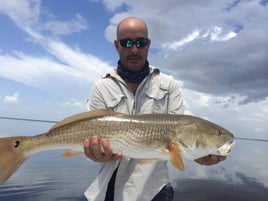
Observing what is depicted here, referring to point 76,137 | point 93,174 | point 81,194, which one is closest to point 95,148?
point 76,137

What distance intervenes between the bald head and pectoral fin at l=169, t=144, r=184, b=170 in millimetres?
1975

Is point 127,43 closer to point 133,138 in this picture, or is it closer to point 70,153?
point 133,138

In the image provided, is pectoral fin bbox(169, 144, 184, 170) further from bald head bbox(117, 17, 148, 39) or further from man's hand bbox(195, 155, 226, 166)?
bald head bbox(117, 17, 148, 39)

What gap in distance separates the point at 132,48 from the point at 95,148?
175 centimetres

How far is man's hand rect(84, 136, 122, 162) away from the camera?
5.03 m

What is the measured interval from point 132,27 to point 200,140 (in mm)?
2139

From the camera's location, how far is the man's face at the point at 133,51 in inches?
226

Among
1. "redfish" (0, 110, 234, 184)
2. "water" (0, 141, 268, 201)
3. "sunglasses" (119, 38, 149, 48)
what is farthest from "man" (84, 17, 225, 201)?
"water" (0, 141, 268, 201)

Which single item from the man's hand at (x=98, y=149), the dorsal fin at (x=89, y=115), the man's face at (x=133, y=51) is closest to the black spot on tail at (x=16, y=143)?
the dorsal fin at (x=89, y=115)

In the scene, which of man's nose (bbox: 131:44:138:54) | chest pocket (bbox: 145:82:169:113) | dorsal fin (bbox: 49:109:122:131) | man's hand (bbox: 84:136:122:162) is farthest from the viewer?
chest pocket (bbox: 145:82:169:113)

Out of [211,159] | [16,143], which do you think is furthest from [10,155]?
[211,159]

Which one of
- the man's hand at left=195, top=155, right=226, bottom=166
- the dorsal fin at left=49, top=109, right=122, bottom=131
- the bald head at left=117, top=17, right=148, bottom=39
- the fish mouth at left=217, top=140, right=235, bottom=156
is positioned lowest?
the man's hand at left=195, top=155, right=226, bottom=166

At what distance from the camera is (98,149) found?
502 centimetres

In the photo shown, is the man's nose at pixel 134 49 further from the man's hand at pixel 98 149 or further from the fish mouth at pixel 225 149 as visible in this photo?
A: the fish mouth at pixel 225 149
